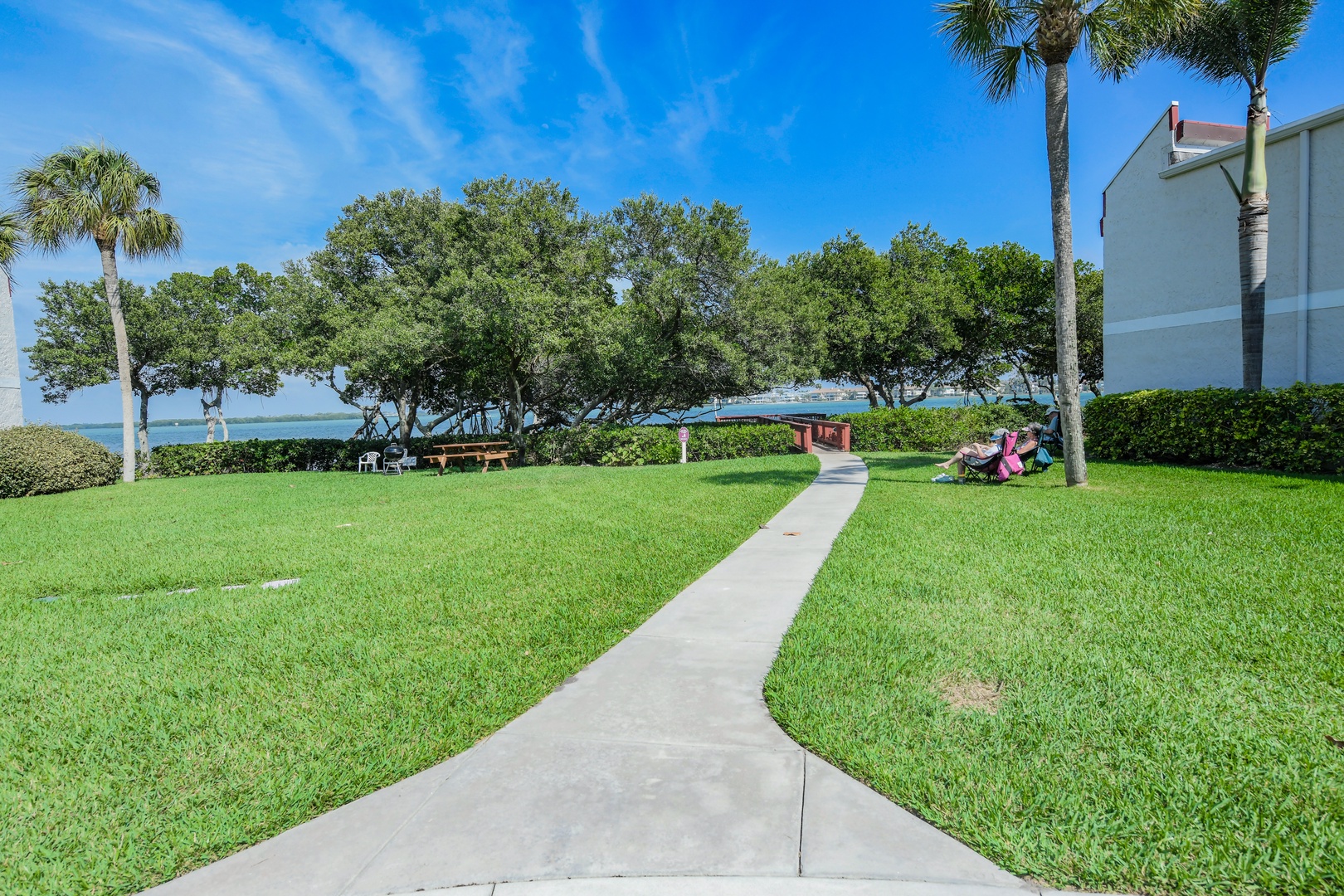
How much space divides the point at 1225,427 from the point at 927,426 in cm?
836

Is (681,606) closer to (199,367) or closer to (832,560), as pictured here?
(832,560)

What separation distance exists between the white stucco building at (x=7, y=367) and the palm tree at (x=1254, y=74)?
28402 mm

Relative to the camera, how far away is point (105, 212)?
18016 millimetres

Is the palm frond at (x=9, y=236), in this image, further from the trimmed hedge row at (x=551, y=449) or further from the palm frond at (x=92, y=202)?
the trimmed hedge row at (x=551, y=449)

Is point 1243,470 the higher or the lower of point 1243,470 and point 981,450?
the lower

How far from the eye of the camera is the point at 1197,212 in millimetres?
15438

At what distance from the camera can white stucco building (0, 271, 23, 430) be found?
1781 centimetres

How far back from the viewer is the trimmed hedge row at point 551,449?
19484 millimetres

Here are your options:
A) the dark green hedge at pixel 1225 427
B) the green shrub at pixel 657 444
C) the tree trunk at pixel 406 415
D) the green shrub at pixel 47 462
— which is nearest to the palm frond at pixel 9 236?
the green shrub at pixel 47 462

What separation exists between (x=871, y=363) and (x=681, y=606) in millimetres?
26914

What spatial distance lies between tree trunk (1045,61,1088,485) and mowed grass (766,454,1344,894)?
3660mm

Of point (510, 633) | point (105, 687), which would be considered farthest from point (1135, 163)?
point (105, 687)

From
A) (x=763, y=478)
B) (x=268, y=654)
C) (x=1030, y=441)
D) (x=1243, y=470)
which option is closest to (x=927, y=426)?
(x=1243, y=470)

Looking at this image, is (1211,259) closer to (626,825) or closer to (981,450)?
(981,450)
